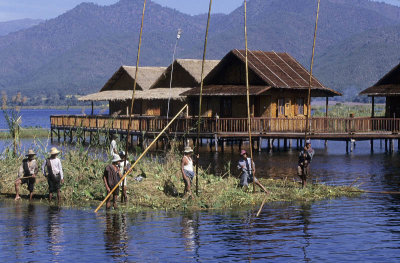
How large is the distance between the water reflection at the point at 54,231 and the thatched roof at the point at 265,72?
23.6 meters

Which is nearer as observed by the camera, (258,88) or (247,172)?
(247,172)

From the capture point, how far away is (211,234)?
16.0 metres

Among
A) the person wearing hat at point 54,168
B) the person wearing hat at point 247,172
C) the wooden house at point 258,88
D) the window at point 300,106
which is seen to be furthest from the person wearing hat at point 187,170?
the window at point 300,106

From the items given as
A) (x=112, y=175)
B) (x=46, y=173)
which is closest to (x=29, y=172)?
(x=46, y=173)

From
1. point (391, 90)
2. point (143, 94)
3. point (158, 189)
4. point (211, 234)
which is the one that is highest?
point (391, 90)

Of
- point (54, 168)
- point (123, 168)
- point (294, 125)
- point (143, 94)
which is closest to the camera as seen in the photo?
point (123, 168)

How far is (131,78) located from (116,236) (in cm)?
4047

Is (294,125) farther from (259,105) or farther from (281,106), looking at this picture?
(259,105)

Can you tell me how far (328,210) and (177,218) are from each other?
162 inches

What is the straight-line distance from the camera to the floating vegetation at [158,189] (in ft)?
63.9

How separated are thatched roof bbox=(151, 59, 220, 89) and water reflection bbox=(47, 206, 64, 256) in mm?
30019

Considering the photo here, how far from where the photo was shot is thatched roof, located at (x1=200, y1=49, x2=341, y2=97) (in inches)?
1649

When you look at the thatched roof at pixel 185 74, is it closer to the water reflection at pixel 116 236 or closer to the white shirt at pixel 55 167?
the white shirt at pixel 55 167

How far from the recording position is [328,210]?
19188mm
